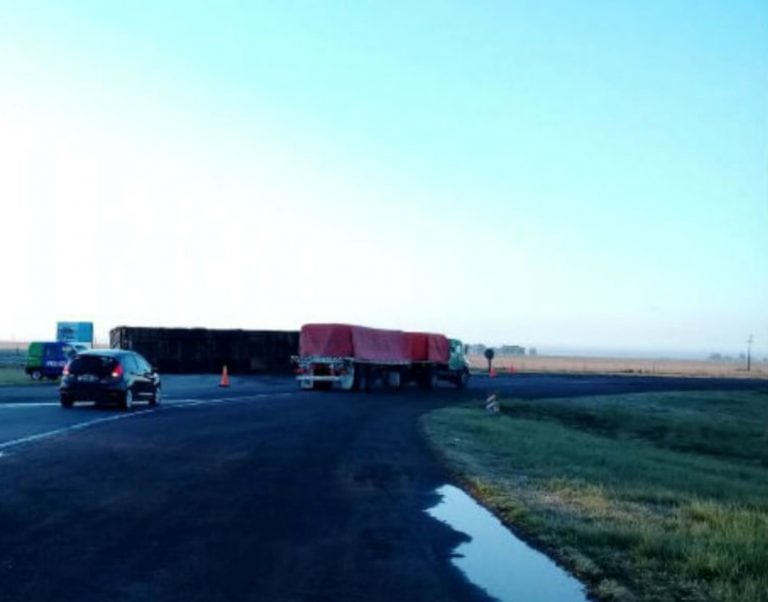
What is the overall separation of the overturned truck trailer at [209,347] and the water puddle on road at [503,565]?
162ft

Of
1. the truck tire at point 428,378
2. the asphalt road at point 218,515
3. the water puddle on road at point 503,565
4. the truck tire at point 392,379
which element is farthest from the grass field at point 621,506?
the truck tire at point 428,378

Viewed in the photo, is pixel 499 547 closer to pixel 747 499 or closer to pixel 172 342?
pixel 747 499

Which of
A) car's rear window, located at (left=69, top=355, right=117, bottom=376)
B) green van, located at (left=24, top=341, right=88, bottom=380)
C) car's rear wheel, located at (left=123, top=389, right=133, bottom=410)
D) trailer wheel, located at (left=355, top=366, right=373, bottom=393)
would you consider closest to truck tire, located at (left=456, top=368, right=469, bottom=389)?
trailer wheel, located at (left=355, top=366, right=373, bottom=393)

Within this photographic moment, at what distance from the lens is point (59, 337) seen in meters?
66.9

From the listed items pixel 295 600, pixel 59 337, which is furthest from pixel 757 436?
pixel 59 337

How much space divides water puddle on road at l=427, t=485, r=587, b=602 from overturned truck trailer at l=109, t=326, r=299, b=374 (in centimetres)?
4953

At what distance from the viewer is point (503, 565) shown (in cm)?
943

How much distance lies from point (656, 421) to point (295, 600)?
123 feet

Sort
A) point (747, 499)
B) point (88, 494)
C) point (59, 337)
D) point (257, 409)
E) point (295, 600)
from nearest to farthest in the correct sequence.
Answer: point (295, 600) → point (88, 494) → point (747, 499) → point (257, 409) → point (59, 337)

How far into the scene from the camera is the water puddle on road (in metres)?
8.35

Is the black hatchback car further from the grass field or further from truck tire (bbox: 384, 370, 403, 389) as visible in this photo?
truck tire (bbox: 384, 370, 403, 389)

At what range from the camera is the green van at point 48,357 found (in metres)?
52.8

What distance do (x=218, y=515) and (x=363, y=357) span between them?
3575 cm

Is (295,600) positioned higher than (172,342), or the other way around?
(172,342)
